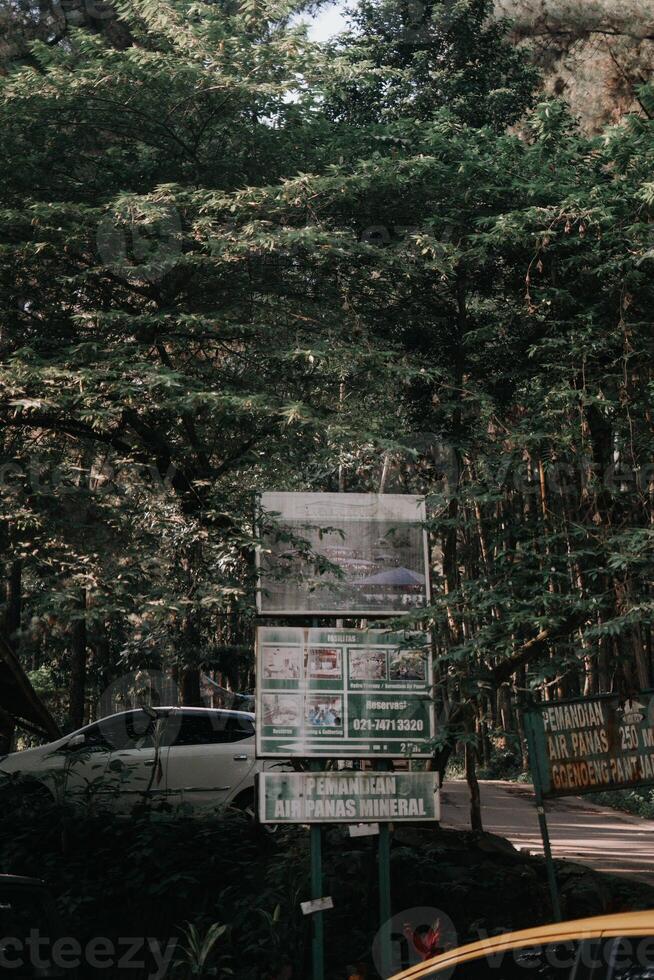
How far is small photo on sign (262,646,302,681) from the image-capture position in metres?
8.08

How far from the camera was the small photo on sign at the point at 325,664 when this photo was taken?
26.7ft

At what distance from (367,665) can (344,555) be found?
998 millimetres

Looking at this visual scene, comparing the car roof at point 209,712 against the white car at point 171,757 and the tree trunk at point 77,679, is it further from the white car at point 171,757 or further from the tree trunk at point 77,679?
the tree trunk at point 77,679

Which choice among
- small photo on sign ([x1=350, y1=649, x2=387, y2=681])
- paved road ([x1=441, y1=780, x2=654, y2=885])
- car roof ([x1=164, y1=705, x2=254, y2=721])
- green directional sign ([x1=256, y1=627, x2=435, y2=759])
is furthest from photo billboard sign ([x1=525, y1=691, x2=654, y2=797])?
car roof ([x1=164, y1=705, x2=254, y2=721])

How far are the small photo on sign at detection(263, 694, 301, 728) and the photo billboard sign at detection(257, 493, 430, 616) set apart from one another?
81 cm

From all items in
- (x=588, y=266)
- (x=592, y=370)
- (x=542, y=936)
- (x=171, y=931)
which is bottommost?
(x=171, y=931)

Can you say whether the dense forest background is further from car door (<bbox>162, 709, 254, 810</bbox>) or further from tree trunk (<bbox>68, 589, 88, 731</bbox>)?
tree trunk (<bbox>68, 589, 88, 731</bbox>)

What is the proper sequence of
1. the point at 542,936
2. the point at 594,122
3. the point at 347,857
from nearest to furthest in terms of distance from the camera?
the point at 542,936 < the point at 347,857 < the point at 594,122

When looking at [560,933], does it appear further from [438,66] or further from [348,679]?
[438,66]

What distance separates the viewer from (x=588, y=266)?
381 inches

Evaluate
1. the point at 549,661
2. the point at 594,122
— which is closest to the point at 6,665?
the point at 549,661

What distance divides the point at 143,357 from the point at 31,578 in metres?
3.43

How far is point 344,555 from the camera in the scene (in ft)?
28.9

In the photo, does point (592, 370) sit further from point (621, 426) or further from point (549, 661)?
point (549, 661)
